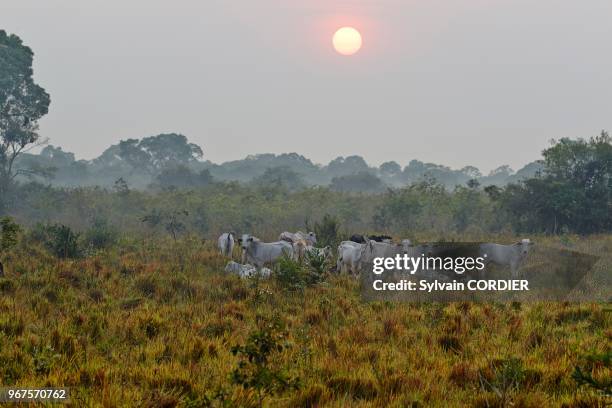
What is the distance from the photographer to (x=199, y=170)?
89.2 m

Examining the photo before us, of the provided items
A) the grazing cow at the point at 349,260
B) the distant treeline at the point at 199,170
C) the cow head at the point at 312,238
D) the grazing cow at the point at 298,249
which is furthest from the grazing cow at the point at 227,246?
the distant treeline at the point at 199,170

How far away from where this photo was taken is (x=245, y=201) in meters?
35.2

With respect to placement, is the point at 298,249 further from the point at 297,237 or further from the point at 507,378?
the point at 507,378

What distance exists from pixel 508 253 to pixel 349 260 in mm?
5233

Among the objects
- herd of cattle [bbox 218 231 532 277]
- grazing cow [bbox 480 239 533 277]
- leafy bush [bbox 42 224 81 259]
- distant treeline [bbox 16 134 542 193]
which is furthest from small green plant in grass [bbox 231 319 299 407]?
distant treeline [bbox 16 134 542 193]

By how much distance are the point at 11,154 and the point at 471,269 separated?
35.0 metres

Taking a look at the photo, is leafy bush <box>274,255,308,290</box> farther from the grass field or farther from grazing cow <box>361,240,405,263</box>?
grazing cow <box>361,240,405,263</box>

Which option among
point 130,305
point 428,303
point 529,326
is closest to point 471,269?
point 428,303

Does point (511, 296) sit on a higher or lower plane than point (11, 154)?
lower

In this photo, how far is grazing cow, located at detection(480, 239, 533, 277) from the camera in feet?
49.8

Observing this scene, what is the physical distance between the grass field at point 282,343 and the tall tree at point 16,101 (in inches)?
998

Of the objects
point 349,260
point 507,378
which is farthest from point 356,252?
point 507,378

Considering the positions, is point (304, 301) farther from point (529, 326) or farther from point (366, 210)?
point (366, 210)

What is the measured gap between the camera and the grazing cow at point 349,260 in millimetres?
15414
